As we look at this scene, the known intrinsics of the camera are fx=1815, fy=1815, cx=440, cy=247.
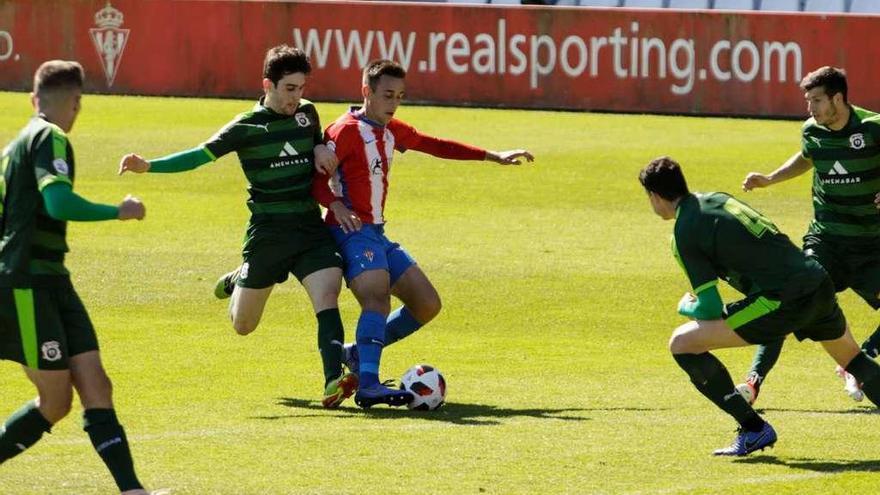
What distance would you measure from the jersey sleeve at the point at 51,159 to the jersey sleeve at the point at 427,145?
397cm

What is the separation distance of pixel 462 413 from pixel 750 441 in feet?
6.53

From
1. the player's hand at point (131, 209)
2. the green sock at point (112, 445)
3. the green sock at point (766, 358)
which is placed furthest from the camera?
the green sock at point (766, 358)

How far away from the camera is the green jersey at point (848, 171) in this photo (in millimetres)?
11336

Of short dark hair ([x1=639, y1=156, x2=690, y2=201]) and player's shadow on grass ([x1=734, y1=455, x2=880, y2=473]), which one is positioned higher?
short dark hair ([x1=639, y1=156, x2=690, y2=201])

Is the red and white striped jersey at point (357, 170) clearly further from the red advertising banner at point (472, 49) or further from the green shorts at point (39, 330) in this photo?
the red advertising banner at point (472, 49)

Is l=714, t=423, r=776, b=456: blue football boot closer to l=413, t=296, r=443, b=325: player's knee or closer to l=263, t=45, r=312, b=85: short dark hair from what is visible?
l=413, t=296, r=443, b=325: player's knee

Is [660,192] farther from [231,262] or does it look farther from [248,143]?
[231,262]

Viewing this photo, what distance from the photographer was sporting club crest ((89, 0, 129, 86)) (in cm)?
3009

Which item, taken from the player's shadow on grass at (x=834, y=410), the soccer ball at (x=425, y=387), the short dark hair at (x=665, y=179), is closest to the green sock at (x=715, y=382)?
the short dark hair at (x=665, y=179)

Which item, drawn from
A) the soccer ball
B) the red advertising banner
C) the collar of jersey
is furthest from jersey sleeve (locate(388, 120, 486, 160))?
the red advertising banner

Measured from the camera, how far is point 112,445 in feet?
25.6

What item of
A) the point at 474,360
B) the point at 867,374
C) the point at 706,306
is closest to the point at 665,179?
the point at 706,306

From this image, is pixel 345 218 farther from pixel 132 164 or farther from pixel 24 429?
pixel 24 429

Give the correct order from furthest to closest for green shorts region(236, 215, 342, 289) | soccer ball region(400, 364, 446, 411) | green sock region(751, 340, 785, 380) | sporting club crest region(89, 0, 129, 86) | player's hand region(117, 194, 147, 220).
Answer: sporting club crest region(89, 0, 129, 86)
green shorts region(236, 215, 342, 289)
green sock region(751, 340, 785, 380)
soccer ball region(400, 364, 446, 411)
player's hand region(117, 194, 147, 220)
